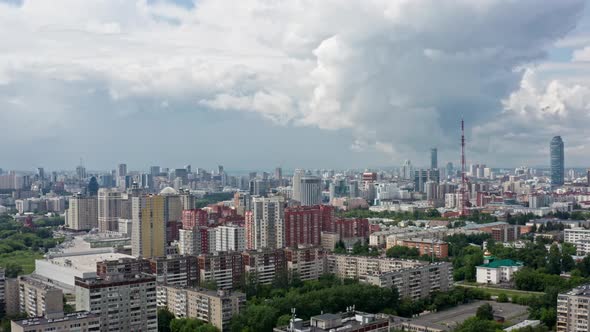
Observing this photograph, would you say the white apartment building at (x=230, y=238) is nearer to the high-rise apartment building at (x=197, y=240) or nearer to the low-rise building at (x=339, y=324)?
the high-rise apartment building at (x=197, y=240)

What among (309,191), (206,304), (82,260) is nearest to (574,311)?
(206,304)

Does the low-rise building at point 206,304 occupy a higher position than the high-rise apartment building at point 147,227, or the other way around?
the high-rise apartment building at point 147,227

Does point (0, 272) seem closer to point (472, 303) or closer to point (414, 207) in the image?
point (472, 303)

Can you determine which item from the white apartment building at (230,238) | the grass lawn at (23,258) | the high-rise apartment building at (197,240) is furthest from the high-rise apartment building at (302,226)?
the grass lawn at (23,258)

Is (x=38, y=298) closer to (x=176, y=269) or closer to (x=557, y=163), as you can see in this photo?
(x=176, y=269)

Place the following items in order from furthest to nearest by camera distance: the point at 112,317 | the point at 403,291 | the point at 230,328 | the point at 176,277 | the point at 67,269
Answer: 1. the point at 67,269
2. the point at 176,277
3. the point at 403,291
4. the point at 230,328
5. the point at 112,317

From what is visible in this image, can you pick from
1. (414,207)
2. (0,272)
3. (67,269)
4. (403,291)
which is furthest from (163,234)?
(414,207)
